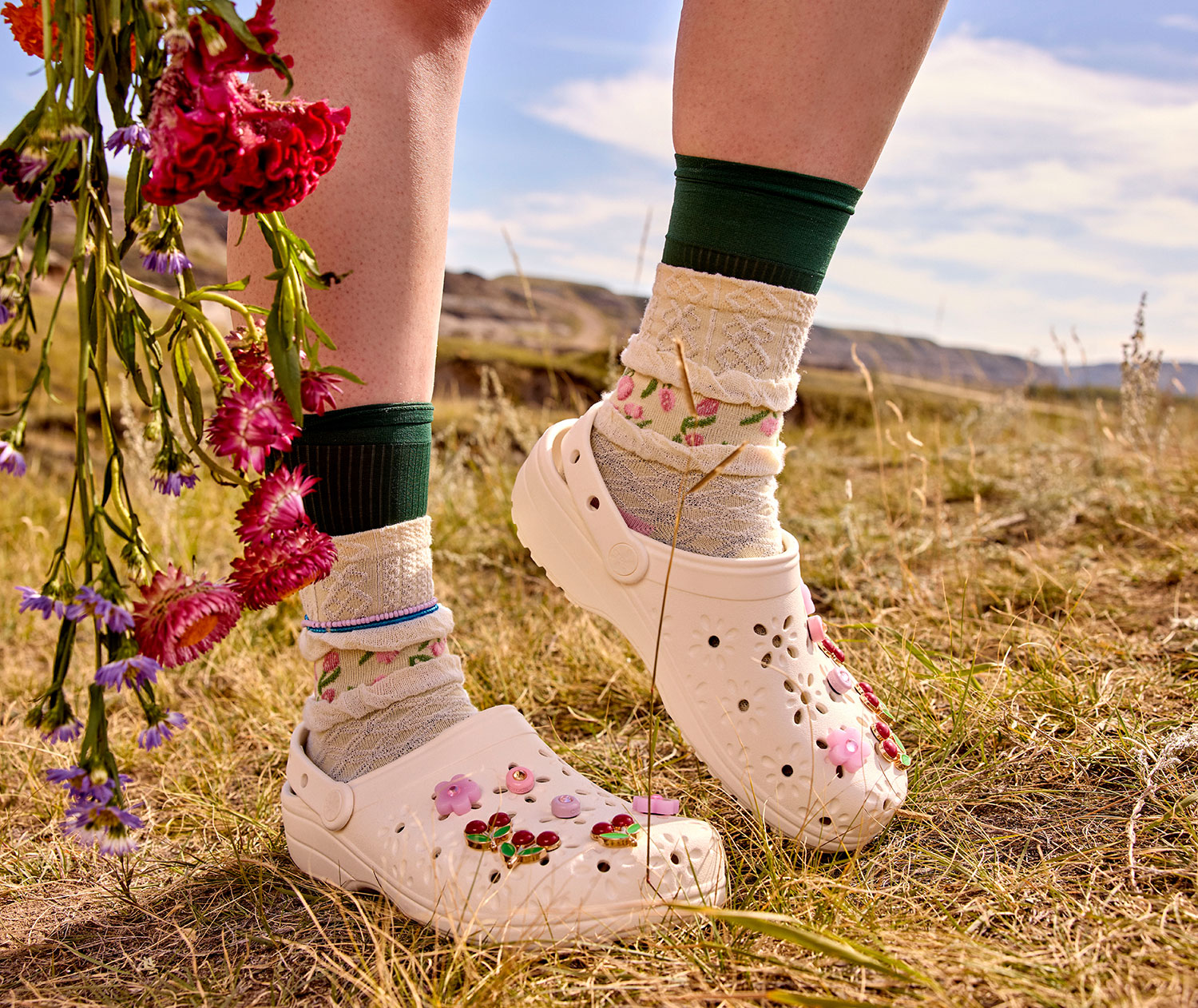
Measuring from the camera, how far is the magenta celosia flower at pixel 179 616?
67 cm

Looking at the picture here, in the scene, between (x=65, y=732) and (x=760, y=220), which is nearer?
(x=65, y=732)

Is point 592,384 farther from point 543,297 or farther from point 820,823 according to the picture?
point 543,297

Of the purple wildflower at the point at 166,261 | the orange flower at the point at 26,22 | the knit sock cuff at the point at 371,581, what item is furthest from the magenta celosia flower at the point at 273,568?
the orange flower at the point at 26,22

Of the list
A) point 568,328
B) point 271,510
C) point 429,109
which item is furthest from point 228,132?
point 568,328

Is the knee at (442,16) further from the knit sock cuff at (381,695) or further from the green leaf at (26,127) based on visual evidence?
the knit sock cuff at (381,695)

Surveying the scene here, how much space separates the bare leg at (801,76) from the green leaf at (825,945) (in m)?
0.81

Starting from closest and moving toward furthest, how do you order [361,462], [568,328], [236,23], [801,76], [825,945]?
[236,23] → [825,945] → [801,76] → [361,462] → [568,328]

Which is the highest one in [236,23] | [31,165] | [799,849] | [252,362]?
[236,23]

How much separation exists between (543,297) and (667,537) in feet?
34.5

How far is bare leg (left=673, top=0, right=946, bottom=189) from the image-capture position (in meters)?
0.98

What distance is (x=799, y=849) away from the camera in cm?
106

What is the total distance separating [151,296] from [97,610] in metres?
0.24

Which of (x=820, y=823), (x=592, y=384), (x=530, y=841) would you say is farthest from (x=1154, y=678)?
(x=592, y=384)

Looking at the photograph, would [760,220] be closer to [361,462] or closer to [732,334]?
[732,334]
